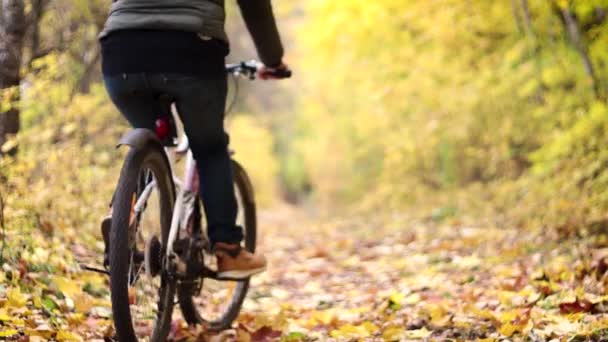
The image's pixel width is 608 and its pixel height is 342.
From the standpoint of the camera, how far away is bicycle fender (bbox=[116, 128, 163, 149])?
2326 mm

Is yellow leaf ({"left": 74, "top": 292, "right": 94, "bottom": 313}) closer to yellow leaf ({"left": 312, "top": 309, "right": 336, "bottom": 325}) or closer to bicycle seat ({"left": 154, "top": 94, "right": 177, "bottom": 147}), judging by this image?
bicycle seat ({"left": 154, "top": 94, "right": 177, "bottom": 147})

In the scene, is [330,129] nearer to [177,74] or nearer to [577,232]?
[577,232]

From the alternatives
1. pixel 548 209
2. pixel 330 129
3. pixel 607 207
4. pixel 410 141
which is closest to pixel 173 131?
pixel 607 207

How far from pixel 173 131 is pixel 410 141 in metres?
7.82

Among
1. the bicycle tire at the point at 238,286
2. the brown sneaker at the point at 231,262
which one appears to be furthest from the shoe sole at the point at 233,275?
the bicycle tire at the point at 238,286

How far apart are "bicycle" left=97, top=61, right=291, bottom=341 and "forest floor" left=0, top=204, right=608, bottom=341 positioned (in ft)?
0.73

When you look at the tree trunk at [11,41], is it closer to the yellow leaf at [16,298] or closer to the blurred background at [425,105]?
the blurred background at [425,105]

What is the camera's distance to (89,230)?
4.59 meters

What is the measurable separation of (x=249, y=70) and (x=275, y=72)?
0.14 m

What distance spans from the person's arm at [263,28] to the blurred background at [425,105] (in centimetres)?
107

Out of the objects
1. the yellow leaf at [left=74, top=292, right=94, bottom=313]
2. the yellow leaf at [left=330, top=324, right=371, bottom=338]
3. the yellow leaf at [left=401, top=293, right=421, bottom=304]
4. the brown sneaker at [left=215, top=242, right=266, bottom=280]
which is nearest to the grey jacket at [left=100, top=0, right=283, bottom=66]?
the brown sneaker at [left=215, top=242, right=266, bottom=280]

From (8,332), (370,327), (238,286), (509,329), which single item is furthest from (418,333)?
(8,332)

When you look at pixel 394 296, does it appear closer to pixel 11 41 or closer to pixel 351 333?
pixel 351 333

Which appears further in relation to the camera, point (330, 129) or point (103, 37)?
point (330, 129)
